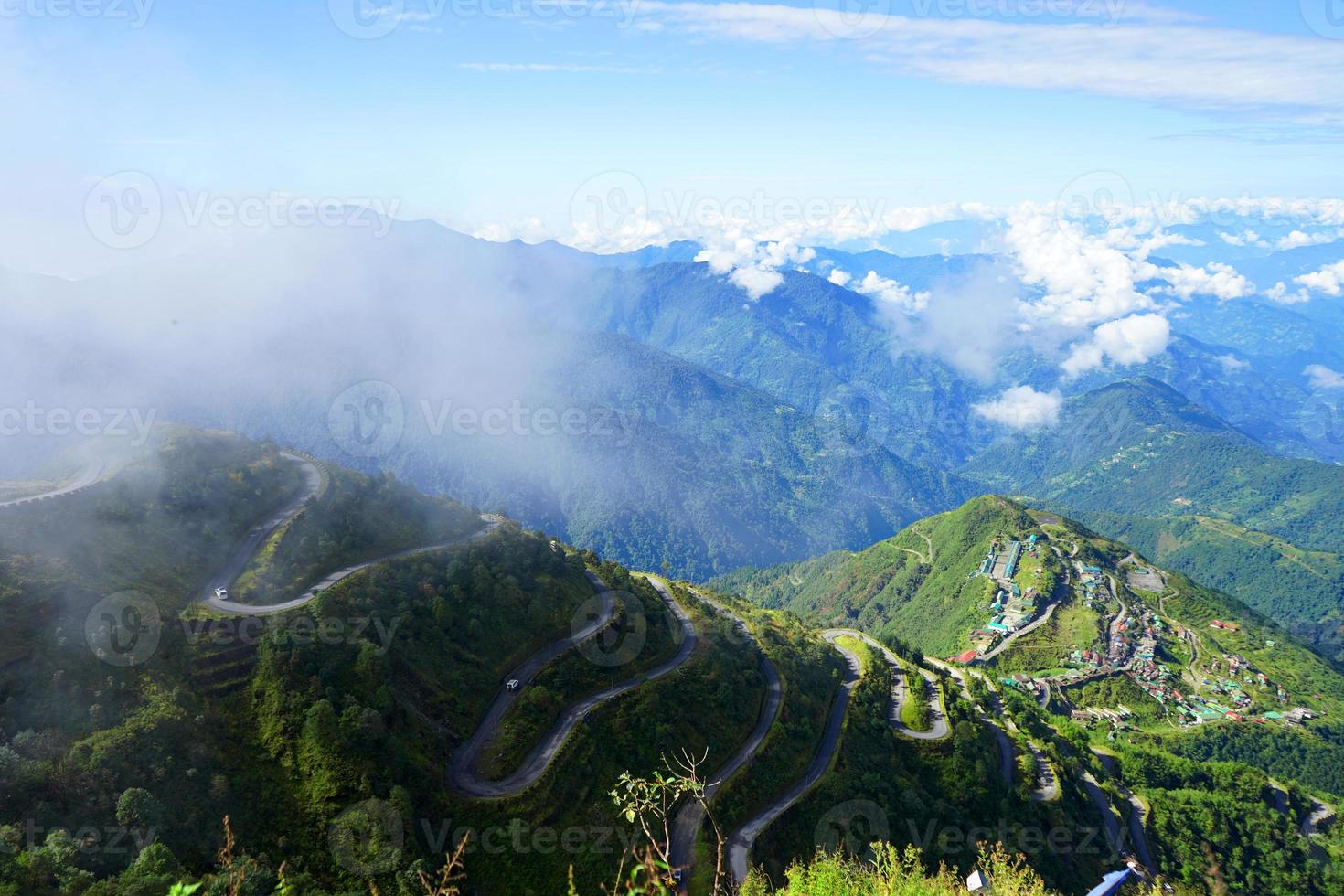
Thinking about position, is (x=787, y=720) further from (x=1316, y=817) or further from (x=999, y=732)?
(x=1316, y=817)

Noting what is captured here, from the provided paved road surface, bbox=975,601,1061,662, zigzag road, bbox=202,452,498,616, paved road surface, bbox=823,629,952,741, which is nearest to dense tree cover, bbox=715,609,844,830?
paved road surface, bbox=823,629,952,741

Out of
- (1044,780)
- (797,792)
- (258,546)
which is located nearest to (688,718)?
(797,792)

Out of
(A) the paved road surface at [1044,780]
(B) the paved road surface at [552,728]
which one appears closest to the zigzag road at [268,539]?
(B) the paved road surface at [552,728]

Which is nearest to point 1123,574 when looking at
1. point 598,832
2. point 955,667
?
point 955,667

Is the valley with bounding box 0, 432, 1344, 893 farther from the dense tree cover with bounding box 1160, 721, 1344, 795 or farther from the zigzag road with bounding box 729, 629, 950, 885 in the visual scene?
the dense tree cover with bounding box 1160, 721, 1344, 795

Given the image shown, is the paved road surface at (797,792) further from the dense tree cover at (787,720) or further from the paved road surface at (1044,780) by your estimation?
the paved road surface at (1044,780)

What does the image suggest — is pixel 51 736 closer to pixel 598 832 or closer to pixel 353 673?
pixel 353 673
